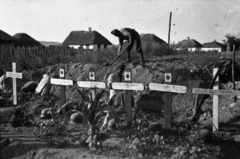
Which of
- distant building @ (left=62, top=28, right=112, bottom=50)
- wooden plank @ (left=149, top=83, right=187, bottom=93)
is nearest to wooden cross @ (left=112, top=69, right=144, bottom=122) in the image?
wooden plank @ (left=149, top=83, right=187, bottom=93)

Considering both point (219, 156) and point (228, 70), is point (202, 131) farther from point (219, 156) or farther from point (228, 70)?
point (228, 70)

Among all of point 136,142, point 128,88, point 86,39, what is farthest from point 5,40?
point 136,142

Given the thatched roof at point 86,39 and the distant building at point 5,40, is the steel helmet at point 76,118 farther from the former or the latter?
the thatched roof at point 86,39

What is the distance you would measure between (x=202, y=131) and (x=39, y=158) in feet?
9.10

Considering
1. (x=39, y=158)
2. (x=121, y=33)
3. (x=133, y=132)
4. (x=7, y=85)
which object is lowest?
(x=39, y=158)

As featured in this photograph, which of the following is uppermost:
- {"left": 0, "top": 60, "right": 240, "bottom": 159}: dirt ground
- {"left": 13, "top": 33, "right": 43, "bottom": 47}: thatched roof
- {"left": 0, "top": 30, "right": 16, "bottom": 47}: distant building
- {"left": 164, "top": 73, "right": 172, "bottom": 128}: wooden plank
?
{"left": 13, "top": 33, "right": 43, "bottom": 47}: thatched roof

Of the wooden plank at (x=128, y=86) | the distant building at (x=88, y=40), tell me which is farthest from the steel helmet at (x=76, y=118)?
the distant building at (x=88, y=40)

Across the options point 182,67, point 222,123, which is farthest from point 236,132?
point 182,67

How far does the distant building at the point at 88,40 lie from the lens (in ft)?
118

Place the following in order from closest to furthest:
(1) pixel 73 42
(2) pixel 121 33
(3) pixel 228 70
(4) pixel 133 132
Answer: (4) pixel 133 132, (2) pixel 121 33, (3) pixel 228 70, (1) pixel 73 42

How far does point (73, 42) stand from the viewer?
37.4 m

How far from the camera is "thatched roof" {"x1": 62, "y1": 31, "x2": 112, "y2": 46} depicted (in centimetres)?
3607

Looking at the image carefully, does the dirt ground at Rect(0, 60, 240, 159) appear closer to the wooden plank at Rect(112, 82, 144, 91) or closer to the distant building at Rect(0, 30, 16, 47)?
the wooden plank at Rect(112, 82, 144, 91)

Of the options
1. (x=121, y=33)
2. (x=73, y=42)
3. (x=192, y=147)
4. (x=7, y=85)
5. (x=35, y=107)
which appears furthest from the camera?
(x=73, y=42)
